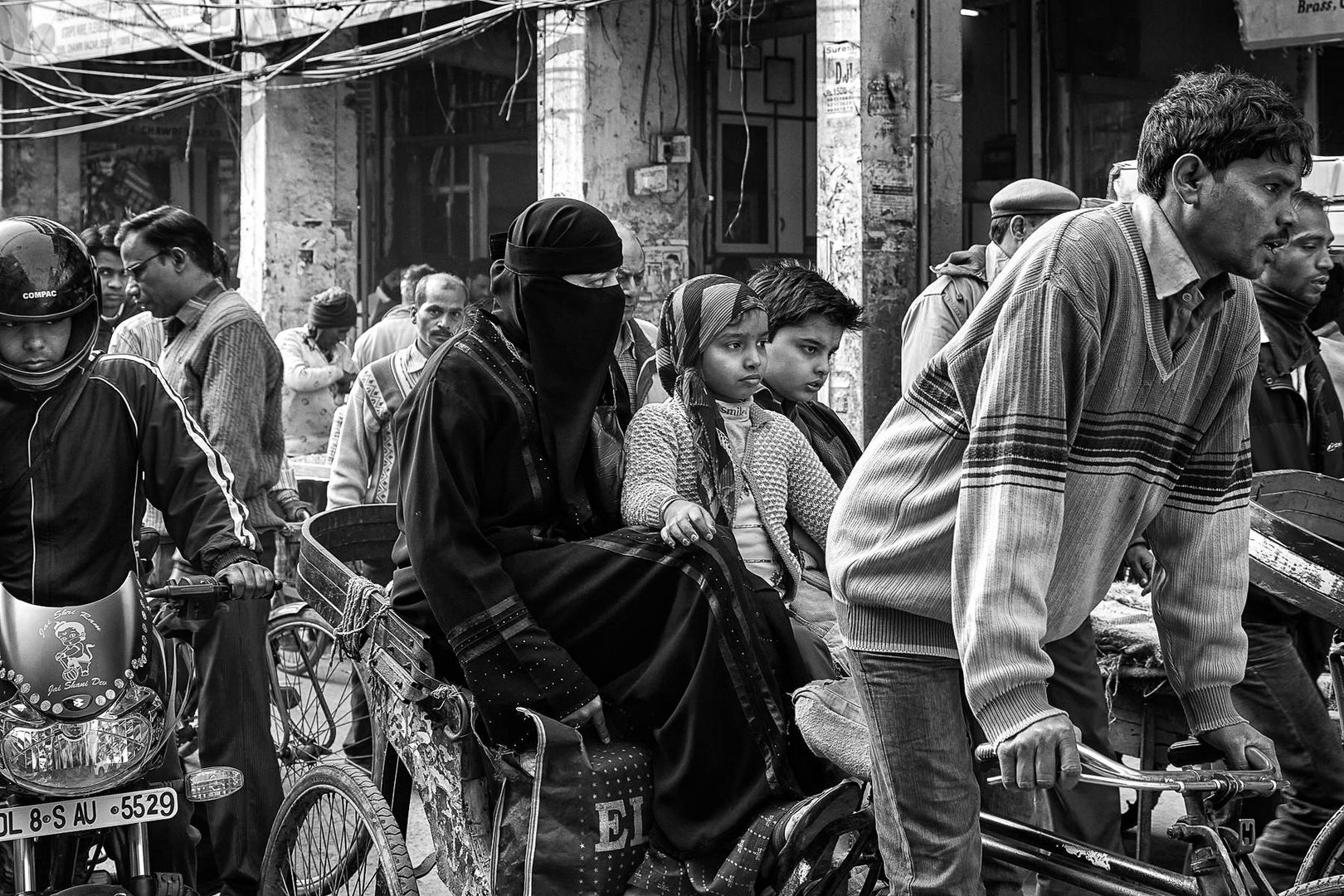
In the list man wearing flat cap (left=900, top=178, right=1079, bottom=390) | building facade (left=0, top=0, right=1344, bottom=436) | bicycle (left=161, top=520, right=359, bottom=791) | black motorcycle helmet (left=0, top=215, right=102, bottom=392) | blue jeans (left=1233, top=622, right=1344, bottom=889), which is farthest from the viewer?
building facade (left=0, top=0, right=1344, bottom=436)

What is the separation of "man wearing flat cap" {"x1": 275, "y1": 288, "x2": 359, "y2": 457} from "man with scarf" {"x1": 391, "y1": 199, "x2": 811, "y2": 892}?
6.10 meters

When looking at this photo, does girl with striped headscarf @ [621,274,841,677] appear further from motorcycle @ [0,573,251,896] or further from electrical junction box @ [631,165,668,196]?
electrical junction box @ [631,165,668,196]

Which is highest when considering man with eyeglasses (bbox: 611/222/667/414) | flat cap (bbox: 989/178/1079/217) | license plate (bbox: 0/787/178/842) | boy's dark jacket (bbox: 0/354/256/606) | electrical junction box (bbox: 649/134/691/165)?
electrical junction box (bbox: 649/134/691/165)

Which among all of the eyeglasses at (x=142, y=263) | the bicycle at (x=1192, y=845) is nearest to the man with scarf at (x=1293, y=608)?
the bicycle at (x=1192, y=845)

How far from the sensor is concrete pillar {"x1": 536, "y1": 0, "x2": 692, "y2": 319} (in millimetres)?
9891

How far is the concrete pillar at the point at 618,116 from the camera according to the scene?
9.89 metres

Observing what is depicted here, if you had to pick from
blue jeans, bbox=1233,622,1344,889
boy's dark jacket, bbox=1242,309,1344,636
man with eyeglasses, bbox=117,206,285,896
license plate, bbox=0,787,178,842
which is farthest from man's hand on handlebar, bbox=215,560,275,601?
boy's dark jacket, bbox=1242,309,1344,636

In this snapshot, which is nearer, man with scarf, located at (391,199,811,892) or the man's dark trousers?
man with scarf, located at (391,199,811,892)

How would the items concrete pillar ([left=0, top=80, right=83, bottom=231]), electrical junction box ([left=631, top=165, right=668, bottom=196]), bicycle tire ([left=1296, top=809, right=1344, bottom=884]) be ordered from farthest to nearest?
concrete pillar ([left=0, top=80, right=83, bottom=231]), electrical junction box ([left=631, top=165, right=668, bottom=196]), bicycle tire ([left=1296, top=809, right=1344, bottom=884])

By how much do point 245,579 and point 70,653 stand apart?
1.51 ft

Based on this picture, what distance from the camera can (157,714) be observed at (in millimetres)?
3703

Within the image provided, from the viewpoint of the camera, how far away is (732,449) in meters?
3.82

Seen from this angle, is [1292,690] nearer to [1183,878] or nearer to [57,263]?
[1183,878]

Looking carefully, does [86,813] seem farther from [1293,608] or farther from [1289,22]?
[1289,22]
